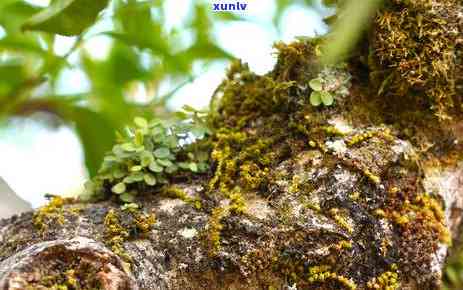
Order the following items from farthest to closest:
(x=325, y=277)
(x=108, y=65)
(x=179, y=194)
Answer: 1. (x=108, y=65)
2. (x=179, y=194)
3. (x=325, y=277)

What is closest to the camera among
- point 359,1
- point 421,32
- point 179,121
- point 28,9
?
point 359,1

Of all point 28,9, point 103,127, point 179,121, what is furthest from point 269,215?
point 28,9

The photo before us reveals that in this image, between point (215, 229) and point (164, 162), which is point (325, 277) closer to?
point (215, 229)

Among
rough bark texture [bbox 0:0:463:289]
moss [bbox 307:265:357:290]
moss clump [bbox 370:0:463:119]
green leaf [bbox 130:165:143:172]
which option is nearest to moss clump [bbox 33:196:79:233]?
rough bark texture [bbox 0:0:463:289]

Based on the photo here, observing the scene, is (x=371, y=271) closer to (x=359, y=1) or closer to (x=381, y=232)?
(x=381, y=232)

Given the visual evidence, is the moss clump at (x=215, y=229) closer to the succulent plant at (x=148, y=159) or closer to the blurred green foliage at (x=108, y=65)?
the succulent plant at (x=148, y=159)

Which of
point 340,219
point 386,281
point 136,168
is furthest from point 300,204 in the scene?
point 136,168

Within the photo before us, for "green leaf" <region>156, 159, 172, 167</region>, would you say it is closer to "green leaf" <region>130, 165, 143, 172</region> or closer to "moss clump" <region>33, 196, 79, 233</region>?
"green leaf" <region>130, 165, 143, 172</region>
